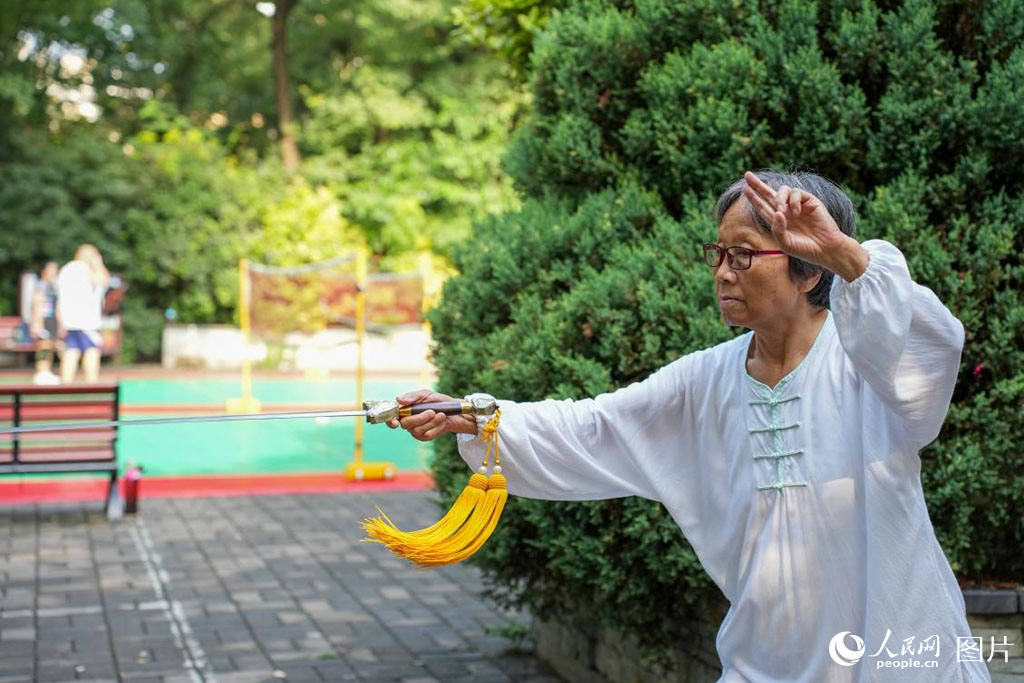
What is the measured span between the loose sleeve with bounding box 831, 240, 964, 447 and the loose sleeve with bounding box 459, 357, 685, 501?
79cm

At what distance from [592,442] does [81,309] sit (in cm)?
1555

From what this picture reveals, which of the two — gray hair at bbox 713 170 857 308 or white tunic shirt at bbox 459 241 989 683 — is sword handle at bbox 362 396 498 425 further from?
gray hair at bbox 713 170 857 308

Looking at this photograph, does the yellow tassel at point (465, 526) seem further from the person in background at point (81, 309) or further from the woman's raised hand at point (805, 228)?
the person in background at point (81, 309)

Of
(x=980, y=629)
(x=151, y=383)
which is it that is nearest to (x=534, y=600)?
(x=980, y=629)

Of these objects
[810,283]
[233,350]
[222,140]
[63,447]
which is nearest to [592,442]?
[810,283]

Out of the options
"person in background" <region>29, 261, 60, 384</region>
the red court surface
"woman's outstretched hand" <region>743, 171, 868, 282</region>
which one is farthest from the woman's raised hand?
"person in background" <region>29, 261, 60, 384</region>

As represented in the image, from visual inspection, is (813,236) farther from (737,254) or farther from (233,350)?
(233,350)

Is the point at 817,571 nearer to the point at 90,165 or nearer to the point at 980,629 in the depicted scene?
the point at 980,629

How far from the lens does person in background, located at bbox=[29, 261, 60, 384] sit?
2086 centimetres

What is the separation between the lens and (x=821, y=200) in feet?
9.23

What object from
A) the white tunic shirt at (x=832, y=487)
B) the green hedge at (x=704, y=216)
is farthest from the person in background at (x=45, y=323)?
the white tunic shirt at (x=832, y=487)

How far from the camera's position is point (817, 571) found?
2785mm

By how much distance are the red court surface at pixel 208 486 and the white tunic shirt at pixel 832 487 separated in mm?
7908

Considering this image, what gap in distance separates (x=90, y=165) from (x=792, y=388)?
28340 mm
